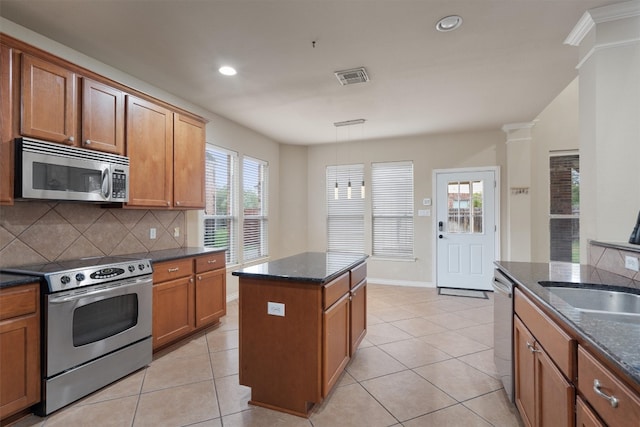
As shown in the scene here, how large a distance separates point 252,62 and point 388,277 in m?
4.37

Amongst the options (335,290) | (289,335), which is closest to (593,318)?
(335,290)

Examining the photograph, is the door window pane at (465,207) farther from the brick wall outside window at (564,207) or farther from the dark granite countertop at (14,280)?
the dark granite countertop at (14,280)

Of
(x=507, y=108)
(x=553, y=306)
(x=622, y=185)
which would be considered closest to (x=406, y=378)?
(x=553, y=306)

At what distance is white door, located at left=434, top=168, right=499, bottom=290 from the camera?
5207mm

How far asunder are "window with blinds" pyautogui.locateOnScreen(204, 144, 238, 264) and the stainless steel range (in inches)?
66.8

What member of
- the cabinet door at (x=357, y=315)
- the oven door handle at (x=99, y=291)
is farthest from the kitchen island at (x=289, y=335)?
the oven door handle at (x=99, y=291)

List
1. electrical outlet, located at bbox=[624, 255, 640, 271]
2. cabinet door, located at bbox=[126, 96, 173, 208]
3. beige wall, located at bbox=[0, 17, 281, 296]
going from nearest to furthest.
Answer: electrical outlet, located at bbox=[624, 255, 640, 271] < beige wall, located at bbox=[0, 17, 281, 296] < cabinet door, located at bbox=[126, 96, 173, 208]

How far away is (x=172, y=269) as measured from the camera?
3.01m

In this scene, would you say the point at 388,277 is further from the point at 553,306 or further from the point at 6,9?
the point at 6,9

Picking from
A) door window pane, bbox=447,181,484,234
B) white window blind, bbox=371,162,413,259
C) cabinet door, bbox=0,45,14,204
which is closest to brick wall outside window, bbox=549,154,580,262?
door window pane, bbox=447,181,484,234

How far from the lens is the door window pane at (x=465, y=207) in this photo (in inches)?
208

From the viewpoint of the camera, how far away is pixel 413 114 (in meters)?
4.39

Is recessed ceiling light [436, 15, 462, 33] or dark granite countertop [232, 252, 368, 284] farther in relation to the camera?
recessed ceiling light [436, 15, 462, 33]

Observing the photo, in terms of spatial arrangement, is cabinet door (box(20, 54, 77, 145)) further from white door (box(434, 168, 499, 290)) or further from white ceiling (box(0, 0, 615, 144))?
white door (box(434, 168, 499, 290))
